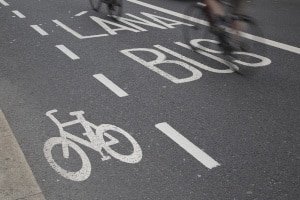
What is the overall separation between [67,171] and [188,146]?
138cm

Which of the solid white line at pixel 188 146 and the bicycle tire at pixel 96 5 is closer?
the solid white line at pixel 188 146

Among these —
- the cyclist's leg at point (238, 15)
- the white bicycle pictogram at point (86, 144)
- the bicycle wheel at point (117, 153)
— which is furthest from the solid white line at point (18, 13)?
the bicycle wheel at point (117, 153)

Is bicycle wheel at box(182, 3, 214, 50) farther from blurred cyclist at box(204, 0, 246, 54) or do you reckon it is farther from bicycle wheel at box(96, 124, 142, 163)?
bicycle wheel at box(96, 124, 142, 163)

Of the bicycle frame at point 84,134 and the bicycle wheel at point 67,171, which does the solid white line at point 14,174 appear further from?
the bicycle frame at point 84,134

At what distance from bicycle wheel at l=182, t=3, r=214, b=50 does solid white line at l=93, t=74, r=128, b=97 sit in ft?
6.85

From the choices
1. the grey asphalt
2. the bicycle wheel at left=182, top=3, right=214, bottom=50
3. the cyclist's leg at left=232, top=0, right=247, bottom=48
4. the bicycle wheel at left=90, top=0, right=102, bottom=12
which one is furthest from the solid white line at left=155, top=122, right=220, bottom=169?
the bicycle wheel at left=90, top=0, right=102, bottom=12

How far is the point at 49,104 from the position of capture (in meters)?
5.30

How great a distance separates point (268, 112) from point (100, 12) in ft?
22.2

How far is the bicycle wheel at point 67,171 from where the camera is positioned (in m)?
3.78

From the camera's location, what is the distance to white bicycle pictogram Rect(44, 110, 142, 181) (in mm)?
3868

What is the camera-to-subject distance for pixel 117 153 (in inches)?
163

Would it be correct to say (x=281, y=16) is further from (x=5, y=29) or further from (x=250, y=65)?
(x=5, y=29)

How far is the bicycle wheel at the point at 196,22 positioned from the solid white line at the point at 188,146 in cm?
293

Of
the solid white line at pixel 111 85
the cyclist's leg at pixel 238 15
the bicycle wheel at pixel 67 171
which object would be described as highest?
the cyclist's leg at pixel 238 15
